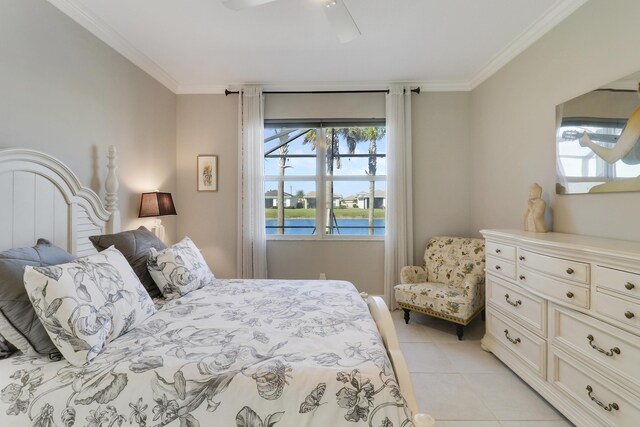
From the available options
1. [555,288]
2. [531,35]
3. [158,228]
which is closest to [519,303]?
[555,288]

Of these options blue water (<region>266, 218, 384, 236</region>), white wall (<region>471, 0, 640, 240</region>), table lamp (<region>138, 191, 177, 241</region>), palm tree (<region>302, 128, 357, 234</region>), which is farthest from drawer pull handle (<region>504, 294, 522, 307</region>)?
table lamp (<region>138, 191, 177, 241</region>)

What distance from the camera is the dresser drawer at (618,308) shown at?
51.6 inches

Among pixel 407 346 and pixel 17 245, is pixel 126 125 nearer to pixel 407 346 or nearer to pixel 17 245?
pixel 17 245

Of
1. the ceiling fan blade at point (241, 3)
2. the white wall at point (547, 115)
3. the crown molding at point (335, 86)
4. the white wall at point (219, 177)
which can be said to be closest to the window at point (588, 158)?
the white wall at point (547, 115)

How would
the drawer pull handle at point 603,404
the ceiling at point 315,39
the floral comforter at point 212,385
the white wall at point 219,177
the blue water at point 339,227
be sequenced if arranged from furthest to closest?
the blue water at point 339,227
the white wall at point 219,177
the ceiling at point 315,39
the drawer pull handle at point 603,404
the floral comforter at point 212,385

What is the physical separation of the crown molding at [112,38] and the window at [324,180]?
4.14 feet

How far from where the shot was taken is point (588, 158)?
1962 millimetres

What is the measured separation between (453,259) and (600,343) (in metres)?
1.69

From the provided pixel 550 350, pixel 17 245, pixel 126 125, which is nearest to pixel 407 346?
pixel 550 350

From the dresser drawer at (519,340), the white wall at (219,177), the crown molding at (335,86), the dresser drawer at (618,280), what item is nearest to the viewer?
the dresser drawer at (618,280)

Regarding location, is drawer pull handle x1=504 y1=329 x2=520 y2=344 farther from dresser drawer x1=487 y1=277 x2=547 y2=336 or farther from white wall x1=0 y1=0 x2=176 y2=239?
white wall x1=0 y1=0 x2=176 y2=239

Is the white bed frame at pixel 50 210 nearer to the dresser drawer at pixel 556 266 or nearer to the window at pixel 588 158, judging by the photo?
the dresser drawer at pixel 556 266

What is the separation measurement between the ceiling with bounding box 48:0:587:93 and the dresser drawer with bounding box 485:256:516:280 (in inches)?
74.3

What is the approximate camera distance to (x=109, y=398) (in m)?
0.99
